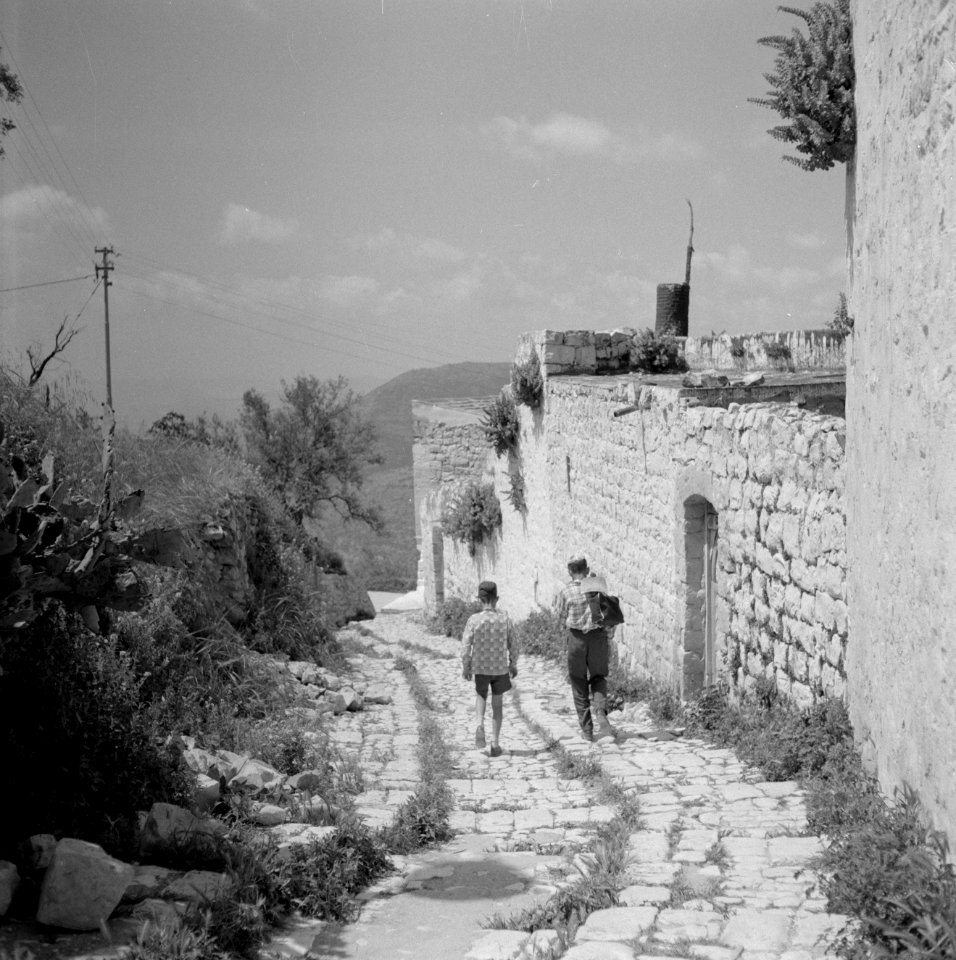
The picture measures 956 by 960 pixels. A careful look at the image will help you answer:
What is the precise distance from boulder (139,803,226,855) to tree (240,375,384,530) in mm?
23795

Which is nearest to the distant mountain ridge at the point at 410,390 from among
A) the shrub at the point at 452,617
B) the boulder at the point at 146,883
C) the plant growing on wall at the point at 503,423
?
the shrub at the point at 452,617

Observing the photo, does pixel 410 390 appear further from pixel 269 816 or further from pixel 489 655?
pixel 269 816

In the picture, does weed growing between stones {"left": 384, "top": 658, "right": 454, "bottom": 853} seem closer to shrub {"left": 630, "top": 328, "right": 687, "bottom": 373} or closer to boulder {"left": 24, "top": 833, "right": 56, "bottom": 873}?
boulder {"left": 24, "top": 833, "right": 56, "bottom": 873}

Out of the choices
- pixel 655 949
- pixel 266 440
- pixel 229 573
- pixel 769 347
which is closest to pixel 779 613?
pixel 655 949

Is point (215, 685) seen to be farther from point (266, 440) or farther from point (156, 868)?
point (266, 440)

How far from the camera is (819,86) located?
19.7ft

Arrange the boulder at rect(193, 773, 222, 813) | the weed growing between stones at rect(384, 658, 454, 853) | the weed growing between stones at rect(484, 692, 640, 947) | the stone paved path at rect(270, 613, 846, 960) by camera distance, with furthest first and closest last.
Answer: the weed growing between stones at rect(384, 658, 454, 853) < the boulder at rect(193, 773, 222, 813) < the weed growing between stones at rect(484, 692, 640, 947) < the stone paved path at rect(270, 613, 846, 960)

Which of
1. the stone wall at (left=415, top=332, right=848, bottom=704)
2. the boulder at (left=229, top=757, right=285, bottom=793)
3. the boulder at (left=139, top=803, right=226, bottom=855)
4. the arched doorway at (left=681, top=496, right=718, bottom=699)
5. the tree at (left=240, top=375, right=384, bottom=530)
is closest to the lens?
the boulder at (left=139, top=803, right=226, bottom=855)

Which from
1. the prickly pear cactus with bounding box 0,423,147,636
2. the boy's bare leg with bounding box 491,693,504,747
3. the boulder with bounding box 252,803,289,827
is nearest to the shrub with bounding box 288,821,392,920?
the boulder with bounding box 252,803,289,827

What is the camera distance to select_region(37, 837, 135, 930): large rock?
404 centimetres

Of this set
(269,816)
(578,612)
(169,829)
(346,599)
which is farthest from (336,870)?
(346,599)

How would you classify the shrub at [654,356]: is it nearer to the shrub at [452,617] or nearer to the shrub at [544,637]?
the shrub at [544,637]

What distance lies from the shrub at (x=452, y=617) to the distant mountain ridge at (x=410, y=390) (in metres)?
44.0

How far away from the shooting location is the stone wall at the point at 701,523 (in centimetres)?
703
